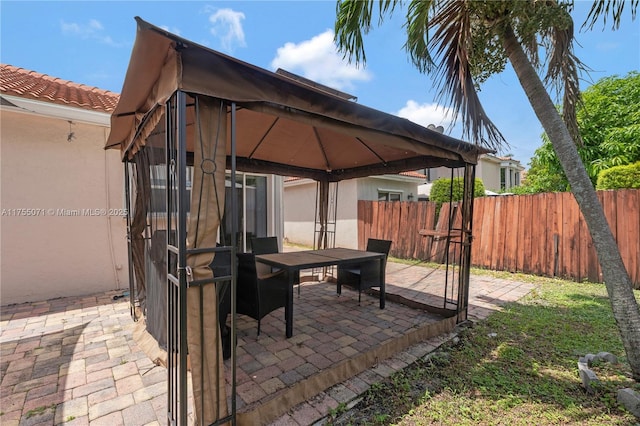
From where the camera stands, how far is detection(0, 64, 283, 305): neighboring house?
4.38 m

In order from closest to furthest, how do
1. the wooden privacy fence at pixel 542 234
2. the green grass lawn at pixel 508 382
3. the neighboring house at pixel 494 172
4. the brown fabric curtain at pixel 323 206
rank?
the green grass lawn at pixel 508 382, the wooden privacy fence at pixel 542 234, the brown fabric curtain at pixel 323 206, the neighboring house at pixel 494 172

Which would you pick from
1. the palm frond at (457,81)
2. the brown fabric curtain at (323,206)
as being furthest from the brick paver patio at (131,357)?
the palm frond at (457,81)

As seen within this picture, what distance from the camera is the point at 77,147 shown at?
16.0 feet

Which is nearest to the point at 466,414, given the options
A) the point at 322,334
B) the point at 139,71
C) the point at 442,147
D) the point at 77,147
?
the point at 322,334

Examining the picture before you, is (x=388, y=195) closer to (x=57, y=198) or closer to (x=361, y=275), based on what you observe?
(x=361, y=275)

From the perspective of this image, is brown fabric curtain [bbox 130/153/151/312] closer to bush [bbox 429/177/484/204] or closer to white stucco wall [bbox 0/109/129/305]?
white stucco wall [bbox 0/109/129/305]

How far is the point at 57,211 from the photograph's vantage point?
187 inches

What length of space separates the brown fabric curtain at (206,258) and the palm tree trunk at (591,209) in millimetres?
2930

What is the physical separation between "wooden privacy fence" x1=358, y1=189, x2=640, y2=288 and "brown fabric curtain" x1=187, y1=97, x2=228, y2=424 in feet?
20.3

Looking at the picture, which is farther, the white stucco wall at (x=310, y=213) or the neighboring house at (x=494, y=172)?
the neighboring house at (x=494, y=172)

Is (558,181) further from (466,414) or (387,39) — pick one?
(466,414)

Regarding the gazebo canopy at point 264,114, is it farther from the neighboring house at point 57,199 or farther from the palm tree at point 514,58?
the neighboring house at point 57,199

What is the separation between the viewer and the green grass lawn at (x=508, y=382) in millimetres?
2135

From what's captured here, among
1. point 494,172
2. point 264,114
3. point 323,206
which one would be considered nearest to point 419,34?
point 264,114
